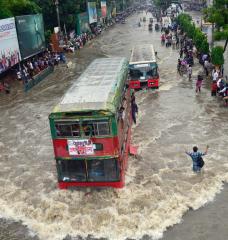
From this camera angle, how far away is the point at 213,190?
1338 centimetres

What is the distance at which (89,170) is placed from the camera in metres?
13.1

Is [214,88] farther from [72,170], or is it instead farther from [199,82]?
[72,170]

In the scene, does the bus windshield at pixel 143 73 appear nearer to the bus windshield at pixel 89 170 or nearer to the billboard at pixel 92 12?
the bus windshield at pixel 89 170

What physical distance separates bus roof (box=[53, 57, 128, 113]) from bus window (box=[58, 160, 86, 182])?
1819 mm

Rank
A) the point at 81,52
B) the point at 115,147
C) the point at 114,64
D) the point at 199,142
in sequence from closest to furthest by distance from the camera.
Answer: the point at 115,147 < the point at 199,142 < the point at 114,64 < the point at 81,52

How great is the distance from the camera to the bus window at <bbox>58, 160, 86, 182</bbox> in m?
13.0

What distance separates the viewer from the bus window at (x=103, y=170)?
1282cm

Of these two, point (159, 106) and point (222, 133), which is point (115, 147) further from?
point (159, 106)

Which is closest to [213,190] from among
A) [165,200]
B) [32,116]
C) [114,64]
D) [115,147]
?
[165,200]

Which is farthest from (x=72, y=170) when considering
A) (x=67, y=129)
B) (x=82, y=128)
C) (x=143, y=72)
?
(x=143, y=72)

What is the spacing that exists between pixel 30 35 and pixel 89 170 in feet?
81.2

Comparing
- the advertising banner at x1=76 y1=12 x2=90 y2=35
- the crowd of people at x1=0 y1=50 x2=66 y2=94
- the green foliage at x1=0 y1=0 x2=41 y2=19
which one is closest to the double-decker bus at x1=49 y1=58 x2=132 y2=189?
the crowd of people at x1=0 y1=50 x2=66 y2=94

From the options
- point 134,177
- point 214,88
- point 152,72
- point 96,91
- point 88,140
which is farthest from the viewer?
point 152,72

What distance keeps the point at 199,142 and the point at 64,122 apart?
24.3 feet
